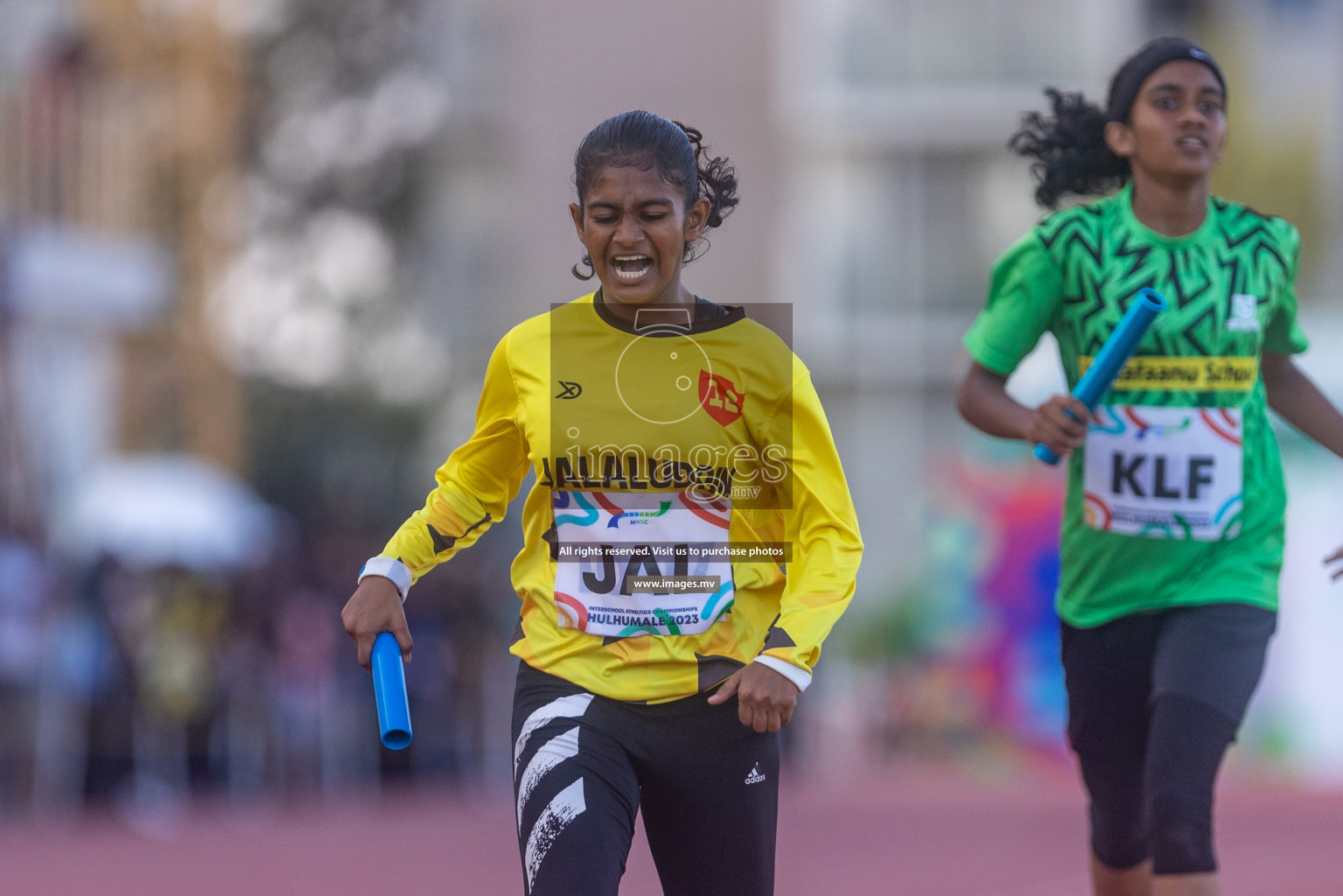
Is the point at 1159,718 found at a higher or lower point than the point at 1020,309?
lower

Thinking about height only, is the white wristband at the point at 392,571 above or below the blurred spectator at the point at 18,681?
above

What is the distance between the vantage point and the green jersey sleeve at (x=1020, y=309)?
4910mm

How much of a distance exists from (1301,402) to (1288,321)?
0.28 metres

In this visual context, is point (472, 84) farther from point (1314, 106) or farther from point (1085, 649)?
point (1085, 649)

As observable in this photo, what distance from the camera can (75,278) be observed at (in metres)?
19.6

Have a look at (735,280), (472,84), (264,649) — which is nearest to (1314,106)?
(735,280)

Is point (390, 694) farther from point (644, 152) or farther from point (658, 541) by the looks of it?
point (644, 152)

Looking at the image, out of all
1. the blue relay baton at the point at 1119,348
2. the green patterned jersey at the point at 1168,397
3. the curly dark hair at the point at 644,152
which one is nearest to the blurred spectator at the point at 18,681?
the green patterned jersey at the point at 1168,397

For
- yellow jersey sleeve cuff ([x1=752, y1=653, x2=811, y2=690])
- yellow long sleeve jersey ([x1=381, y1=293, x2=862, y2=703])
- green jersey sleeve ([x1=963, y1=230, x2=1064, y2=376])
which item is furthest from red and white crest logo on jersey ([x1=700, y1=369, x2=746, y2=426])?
green jersey sleeve ([x1=963, y1=230, x2=1064, y2=376])

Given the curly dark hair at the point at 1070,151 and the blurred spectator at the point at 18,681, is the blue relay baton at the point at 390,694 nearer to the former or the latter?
the curly dark hair at the point at 1070,151

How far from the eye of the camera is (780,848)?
39.2ft

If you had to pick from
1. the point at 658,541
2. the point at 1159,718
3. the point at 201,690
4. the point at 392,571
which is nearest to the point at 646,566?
the point at 658,541

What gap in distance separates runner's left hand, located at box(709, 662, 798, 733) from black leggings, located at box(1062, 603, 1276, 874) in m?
1.17

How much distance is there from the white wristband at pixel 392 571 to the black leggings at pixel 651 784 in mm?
357
